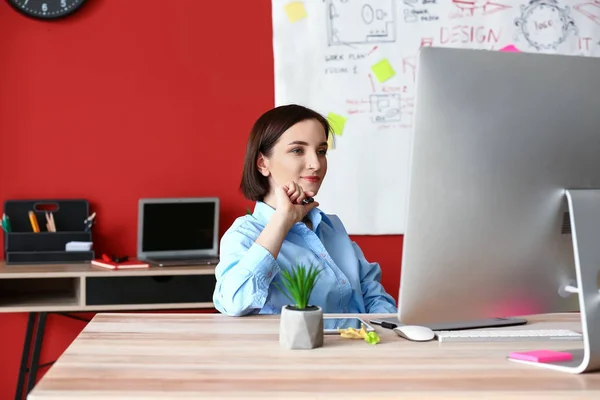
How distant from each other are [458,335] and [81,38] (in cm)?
228

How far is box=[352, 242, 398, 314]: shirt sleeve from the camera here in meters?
1.93

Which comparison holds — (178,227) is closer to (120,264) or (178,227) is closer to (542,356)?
(120,264)

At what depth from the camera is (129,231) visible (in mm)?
3158

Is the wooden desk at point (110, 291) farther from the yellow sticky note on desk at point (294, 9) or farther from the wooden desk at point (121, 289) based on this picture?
the yellow sticky note on desk at point (294, 9)

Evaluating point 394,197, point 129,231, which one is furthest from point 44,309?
point 394,197

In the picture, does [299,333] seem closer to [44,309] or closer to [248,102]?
[44,309]

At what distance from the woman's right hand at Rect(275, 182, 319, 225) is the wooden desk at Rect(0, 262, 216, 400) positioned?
40.7 inches

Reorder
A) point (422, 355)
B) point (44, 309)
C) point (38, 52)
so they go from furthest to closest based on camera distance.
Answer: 1. point (38, 52)
2. point (44, 309)
3. point (422, 355)

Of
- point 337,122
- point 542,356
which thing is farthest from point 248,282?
point 337,122

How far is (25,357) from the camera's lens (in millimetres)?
2934

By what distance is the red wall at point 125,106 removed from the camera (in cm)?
311

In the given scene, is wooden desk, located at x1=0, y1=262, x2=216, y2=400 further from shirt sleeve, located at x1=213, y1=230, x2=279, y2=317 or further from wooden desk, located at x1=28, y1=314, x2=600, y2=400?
wooden desk, located at x1=28, y1=314, x2=600, y2=400

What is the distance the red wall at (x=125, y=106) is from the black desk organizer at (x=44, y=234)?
65 mm

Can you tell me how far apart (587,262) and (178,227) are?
2.08 meters
